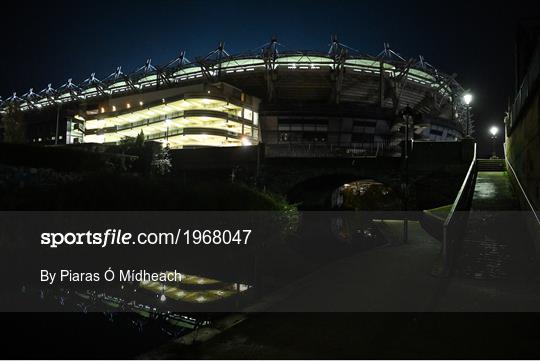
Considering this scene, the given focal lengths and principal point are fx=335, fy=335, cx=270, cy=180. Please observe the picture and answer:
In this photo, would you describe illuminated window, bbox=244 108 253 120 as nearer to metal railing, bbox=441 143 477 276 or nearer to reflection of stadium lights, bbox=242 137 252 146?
reflection of stadium lights, bbox=242 137 252 146

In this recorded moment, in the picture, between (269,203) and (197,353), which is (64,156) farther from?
(197,353)

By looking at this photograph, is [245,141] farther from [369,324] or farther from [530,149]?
[369,324]

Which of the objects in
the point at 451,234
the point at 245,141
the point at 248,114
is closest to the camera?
the point at 451,234

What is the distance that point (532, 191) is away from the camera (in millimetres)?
11188

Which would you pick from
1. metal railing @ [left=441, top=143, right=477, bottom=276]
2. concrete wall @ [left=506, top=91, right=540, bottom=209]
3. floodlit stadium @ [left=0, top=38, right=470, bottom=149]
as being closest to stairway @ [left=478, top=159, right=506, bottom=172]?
concrete wall @ [left=506, top=91, right=540, bottom=209]

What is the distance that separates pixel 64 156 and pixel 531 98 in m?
20.3

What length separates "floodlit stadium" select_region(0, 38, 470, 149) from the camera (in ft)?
156

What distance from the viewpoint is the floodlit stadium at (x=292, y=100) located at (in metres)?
47.6

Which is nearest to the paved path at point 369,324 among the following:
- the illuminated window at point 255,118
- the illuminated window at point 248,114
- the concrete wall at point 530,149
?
the concrete wall at point 530,149

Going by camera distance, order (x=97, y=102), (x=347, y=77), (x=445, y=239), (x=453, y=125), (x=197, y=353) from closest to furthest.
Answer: (x=197, y=353), (x=445, y=239), (x=347, y=77), (x=453, y=125), (x=97, y=102)

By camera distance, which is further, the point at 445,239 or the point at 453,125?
the point at 453,125

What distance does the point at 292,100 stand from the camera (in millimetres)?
51000

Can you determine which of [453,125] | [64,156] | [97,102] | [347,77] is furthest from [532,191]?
[97,102]

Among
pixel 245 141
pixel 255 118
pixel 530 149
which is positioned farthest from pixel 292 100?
pixel 530 149
